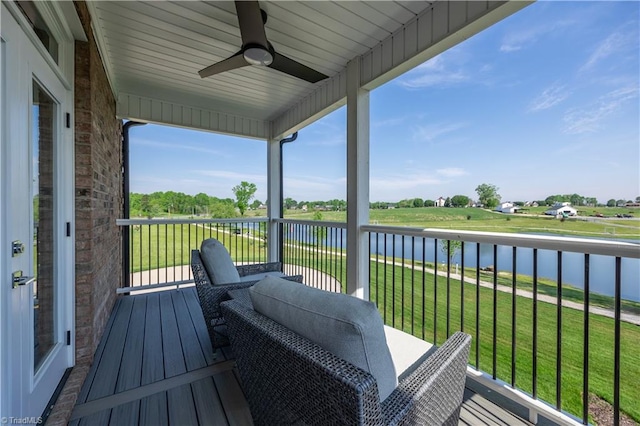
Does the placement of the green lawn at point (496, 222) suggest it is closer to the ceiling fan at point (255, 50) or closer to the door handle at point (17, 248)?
the ceiling fan at point (255, 50)

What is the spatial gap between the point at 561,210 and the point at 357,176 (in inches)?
67.4

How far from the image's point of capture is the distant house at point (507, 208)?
1.95 meters

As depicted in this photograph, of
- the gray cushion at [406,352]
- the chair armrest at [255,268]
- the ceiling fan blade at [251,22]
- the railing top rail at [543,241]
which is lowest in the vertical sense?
the gray cushion at [406,352]

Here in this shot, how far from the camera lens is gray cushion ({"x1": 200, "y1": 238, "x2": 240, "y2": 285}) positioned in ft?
7.40

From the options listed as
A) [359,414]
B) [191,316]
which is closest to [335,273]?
[191,316]

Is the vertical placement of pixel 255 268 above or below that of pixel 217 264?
below

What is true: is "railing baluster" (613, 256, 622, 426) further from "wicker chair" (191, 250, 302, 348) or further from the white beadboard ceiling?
"wicker chair" (191, 250, 302, 348)

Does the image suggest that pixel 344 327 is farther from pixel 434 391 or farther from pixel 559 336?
pixel 559 336

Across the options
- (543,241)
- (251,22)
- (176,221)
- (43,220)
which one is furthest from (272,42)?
(176,221)

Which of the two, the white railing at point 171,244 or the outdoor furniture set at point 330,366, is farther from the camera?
the white railing at point 171,244

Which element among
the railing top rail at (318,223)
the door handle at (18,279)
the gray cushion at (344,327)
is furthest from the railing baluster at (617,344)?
the door handle at (18,279)

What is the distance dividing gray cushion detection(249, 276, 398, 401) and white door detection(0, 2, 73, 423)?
1247 mm

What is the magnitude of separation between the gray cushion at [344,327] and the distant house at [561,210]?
5.18 ft

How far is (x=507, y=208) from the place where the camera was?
1998 mm
